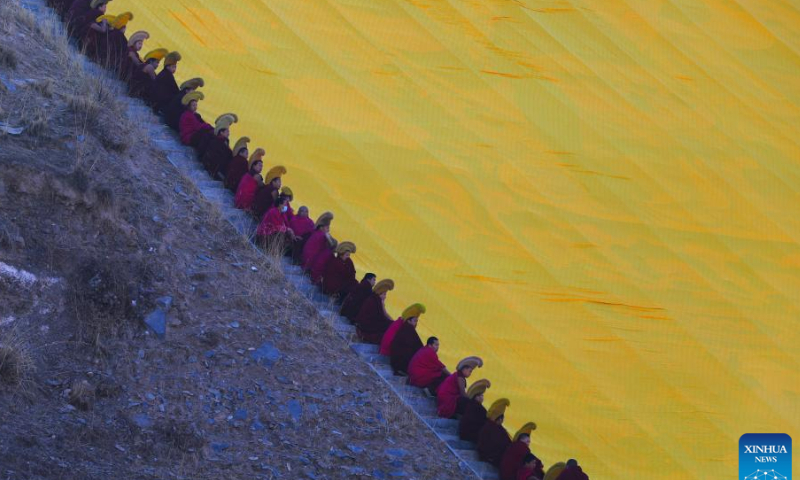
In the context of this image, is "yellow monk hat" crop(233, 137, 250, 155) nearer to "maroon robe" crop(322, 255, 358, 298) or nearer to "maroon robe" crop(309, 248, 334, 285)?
"maroon robe" crop(309, 248, 334, 285)

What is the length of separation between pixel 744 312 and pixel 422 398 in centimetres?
501

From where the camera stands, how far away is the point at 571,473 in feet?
38.3

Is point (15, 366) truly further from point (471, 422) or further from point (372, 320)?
point (471, 422)

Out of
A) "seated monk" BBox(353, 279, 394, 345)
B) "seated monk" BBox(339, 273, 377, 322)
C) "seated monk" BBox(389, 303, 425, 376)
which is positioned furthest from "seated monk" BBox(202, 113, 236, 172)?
"seated monk" BBox(389, 303, 425, 376)

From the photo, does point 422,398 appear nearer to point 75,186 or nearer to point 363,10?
point 75,186

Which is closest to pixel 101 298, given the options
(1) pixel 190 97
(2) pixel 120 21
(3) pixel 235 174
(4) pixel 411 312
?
(3) pixel 235 174

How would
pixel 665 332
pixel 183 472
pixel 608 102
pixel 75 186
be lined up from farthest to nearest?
pixel 608 102, pixel 665 332, pixel 75 186, pixel 183 472

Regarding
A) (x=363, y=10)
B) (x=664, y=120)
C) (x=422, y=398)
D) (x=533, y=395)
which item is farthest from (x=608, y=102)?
(x=422, y=398)

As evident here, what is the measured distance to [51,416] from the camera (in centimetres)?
988

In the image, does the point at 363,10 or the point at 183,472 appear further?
the point at 363,10

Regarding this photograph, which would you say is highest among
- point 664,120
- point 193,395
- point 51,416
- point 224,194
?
point 664,120

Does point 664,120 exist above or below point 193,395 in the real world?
above

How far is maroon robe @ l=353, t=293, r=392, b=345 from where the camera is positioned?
12.2 meters

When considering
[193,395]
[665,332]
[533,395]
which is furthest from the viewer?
[665,332]
